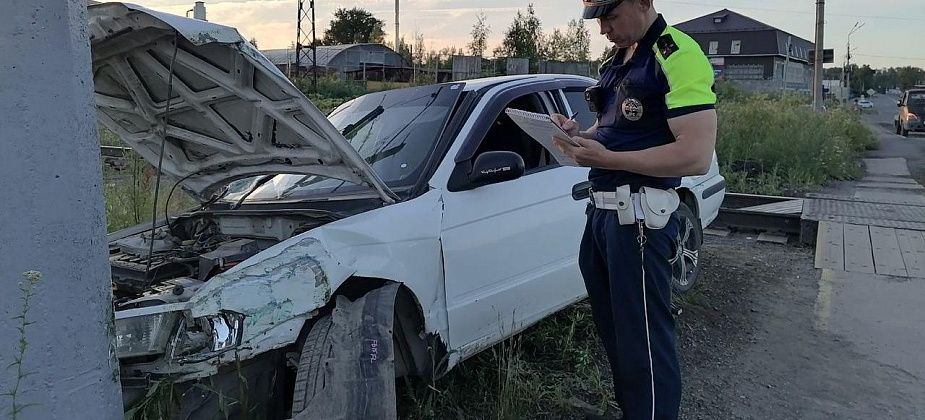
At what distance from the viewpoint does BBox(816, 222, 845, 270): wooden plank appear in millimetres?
6188

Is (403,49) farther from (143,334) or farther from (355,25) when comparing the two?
(143,334)

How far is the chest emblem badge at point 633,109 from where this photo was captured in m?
2.54

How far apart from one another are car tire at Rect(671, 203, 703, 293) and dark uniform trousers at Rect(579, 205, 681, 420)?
232 cm

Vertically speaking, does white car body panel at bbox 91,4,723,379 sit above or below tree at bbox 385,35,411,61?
below

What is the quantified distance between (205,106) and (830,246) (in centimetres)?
588

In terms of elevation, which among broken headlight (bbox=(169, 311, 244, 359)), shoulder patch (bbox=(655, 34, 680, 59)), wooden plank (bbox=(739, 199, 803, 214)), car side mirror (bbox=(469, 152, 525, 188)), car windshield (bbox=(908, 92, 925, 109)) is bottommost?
wooden plank (bbox=(739, 199, 803, 214))

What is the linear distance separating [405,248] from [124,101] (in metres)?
1.75

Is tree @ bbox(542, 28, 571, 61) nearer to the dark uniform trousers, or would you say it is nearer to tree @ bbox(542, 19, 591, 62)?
tree @ bbox(542, 19, 591, 62)

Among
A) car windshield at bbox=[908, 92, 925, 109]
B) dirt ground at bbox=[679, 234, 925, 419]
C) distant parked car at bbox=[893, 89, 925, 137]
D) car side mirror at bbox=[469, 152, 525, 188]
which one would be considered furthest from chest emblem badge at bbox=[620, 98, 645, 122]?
car windshield at bbox=[908, 92, 925, 109]

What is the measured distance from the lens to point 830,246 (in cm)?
661

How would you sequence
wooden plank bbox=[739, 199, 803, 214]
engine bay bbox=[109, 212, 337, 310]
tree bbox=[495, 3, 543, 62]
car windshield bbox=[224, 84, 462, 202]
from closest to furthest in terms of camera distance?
engine bay bbox=[109, 212, 337, 310] < car windshield bbox=[224, 84, 462, 202] < wooden plank bbox=[739, 199, 803, 214] < tree bbox=[495, 3, 543, 62]

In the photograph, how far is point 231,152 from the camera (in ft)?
11.4

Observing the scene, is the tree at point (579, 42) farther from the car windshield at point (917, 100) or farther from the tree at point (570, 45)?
the car windshield at point (917, 100)

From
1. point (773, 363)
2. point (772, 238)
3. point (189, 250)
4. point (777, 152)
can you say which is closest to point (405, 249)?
point (189, 250)
